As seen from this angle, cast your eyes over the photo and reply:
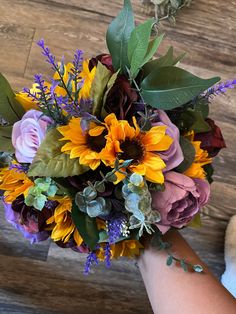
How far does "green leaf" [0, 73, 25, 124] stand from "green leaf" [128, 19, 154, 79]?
0.18m

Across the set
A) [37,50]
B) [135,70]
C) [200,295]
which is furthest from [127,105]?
[37,50]

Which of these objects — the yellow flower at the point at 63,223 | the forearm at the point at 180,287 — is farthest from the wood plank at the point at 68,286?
the yellow flower at the point at 63,223

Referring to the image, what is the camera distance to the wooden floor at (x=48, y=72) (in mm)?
1116

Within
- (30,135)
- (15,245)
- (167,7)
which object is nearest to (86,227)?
(30,135)

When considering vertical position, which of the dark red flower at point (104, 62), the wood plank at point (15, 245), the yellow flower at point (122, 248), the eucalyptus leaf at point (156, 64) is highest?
the eucalyptus leaf at point (156, 64)

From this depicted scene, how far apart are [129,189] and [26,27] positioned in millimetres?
827

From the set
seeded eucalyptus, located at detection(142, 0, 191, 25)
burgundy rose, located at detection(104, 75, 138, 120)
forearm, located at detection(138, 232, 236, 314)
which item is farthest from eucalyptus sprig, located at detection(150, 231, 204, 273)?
seeded eucalyptus, located at detection(142, 0, 191, 25)

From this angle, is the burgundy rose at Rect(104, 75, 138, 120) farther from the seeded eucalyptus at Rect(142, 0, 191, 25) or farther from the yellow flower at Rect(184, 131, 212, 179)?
the seeded eucalyptus at Rect(142, 0, 191, 25)

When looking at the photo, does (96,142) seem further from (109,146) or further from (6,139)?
(6,139)

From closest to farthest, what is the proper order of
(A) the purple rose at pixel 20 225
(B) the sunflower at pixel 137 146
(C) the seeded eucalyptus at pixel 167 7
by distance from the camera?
(B) the sunflower at pixel 137 146, (A) the purple rose at pixel 20 225, (C) the seeded eucalyptus at pixel 167 7

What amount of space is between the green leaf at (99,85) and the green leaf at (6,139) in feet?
0.46

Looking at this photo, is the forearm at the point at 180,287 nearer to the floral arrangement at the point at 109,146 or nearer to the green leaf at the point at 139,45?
the floral arrangement at the point at 109,146

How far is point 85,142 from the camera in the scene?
564 millimetres

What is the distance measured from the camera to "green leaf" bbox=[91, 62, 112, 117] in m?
0.57
